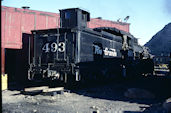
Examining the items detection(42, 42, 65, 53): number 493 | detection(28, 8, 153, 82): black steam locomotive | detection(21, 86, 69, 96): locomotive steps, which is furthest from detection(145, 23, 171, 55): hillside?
detection(21, 86, 69, 96): locomotive steps

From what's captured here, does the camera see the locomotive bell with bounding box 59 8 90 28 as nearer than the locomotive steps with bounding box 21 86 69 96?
No

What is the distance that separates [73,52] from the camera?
33.4 feet

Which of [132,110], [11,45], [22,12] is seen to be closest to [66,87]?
[132,110]

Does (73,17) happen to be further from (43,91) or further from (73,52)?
(43,91)

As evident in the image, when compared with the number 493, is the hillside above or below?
above

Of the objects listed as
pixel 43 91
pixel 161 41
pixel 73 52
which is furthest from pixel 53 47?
pixel 161 41

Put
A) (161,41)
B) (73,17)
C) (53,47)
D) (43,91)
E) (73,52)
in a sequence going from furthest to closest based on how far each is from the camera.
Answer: (161,41)
(73,17)
(53,47)
(73,52)
(43,91)

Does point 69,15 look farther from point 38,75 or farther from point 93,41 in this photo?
point 38,75

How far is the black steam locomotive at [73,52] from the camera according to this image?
1019 centimetres

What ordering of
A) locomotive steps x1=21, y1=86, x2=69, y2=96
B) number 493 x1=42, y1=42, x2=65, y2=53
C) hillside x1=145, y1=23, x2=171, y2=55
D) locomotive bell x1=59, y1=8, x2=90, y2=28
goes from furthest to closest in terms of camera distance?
1. hillside x1=145, y1=23, x2=171, y2=55
2. locomotive bell x1=59, y1=8, x2=90, y2=28
3. number 493 x1=42, y1=42, x2=65, y2=53
4. locomotive steps x1=21, y1=86, x2=69, y2=96

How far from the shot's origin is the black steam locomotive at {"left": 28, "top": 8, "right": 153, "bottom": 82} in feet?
33.4

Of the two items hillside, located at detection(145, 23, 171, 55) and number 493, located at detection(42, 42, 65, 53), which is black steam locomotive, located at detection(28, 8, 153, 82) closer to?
number 493, located at detection(42, 42, 65, 53)

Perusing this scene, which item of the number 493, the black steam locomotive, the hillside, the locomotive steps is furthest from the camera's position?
the hillside

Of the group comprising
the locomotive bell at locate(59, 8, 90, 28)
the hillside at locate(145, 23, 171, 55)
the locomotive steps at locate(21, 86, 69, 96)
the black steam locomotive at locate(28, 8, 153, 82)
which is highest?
the hillside at locate(145, 23, 171, 55)
